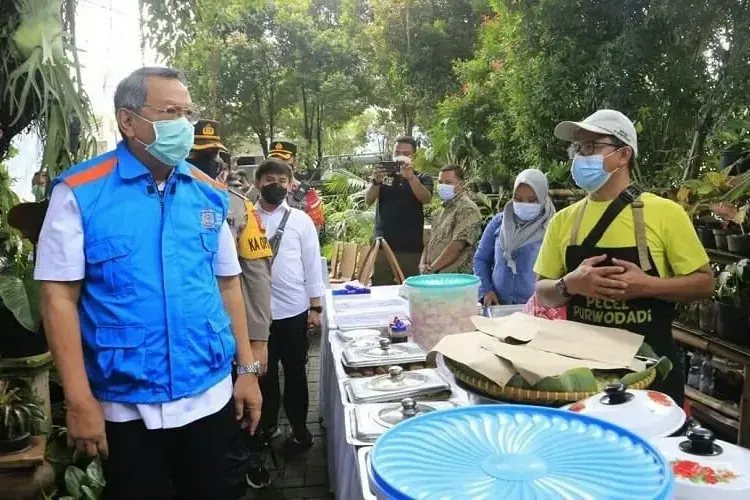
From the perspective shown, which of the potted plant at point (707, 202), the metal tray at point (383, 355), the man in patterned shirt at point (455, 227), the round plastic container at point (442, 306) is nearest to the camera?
the metal tray at point (383, 355)

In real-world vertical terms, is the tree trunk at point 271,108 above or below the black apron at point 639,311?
above

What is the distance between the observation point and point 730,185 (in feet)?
10.9

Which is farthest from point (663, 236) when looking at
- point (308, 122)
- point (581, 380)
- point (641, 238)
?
point (308, 122)

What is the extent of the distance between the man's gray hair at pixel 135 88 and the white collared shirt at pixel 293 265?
1756mm

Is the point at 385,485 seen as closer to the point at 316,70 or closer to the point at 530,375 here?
the point at 530,375

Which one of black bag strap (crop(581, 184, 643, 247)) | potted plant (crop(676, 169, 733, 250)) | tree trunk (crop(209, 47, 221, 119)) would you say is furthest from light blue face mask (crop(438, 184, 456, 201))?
tree trunk (crop(209, 47, 221, 119))

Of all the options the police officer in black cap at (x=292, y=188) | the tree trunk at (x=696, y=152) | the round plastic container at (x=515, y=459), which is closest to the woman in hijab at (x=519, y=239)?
the police officer in black cap at (x=292, y=188)

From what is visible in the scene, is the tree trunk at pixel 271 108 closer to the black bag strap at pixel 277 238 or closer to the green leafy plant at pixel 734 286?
the black bag strap at pixel 277 238

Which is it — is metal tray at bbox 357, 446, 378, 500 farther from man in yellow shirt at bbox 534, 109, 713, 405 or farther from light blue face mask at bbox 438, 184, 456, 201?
light blue face mask at bbox 438, 184, 456, 201

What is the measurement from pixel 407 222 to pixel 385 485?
429 centimetres

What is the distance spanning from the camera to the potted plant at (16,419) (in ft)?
7.98

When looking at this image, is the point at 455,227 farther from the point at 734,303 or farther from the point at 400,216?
the point at 734,303

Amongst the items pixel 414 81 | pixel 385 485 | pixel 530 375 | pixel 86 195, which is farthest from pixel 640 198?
pixel 414 81

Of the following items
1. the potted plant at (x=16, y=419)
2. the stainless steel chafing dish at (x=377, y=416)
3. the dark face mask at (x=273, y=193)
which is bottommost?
the potted plant at (x=16, y=419)
